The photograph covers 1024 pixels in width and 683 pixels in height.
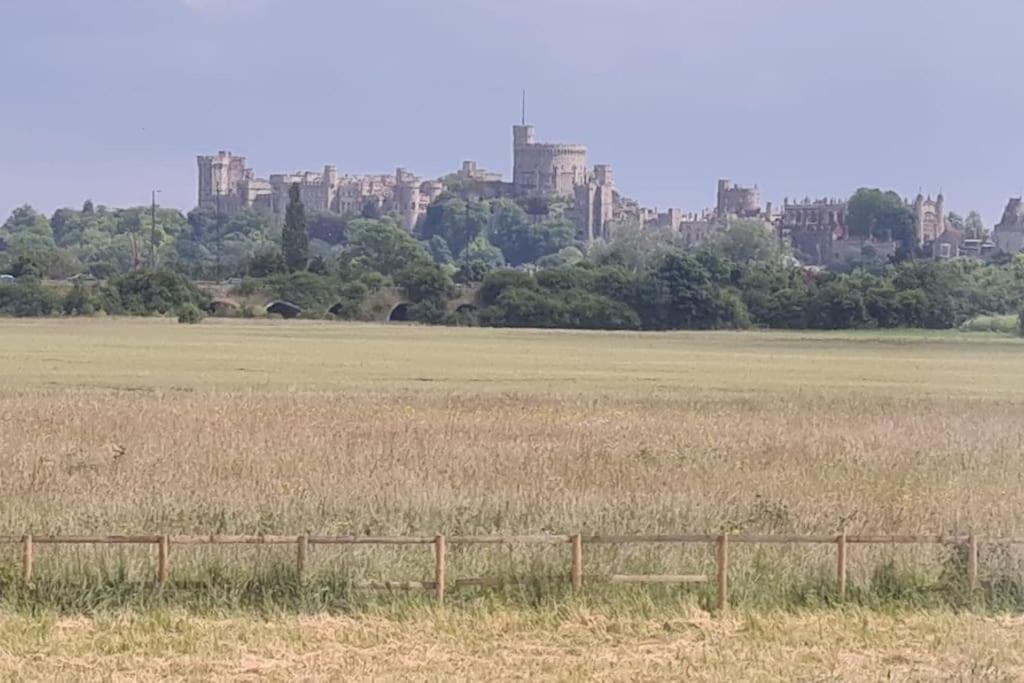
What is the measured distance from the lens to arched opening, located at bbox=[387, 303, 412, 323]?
130m

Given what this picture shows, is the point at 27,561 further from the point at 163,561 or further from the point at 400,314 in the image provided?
the point at 400,314

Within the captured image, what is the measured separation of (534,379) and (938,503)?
33869mm

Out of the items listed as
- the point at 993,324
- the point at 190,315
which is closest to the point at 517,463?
the point at 993,324

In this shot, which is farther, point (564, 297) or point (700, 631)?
point (564, 297)

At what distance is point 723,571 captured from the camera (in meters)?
19.9

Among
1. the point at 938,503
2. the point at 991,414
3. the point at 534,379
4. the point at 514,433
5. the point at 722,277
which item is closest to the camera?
the point at 938,503

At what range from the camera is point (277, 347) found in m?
82.1

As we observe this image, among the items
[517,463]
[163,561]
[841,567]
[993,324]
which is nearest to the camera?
[163,561]

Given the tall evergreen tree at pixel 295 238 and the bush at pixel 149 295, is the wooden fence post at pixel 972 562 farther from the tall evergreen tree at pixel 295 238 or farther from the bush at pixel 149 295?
the tall evergreen tree at pixel 295 238

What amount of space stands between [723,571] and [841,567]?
5.41 feet

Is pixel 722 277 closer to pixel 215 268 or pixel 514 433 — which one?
pixel 215 268

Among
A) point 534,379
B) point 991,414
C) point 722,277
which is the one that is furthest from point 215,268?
point 991,414

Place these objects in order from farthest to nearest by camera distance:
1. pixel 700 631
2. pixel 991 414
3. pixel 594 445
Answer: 1. pixel 991 414
2. pixel 594 445
3. pixel 700 631

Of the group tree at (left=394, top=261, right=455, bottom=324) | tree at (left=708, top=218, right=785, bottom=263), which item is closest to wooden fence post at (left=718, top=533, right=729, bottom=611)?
tree at (left=394, top=261, right=455, bottom=324)
